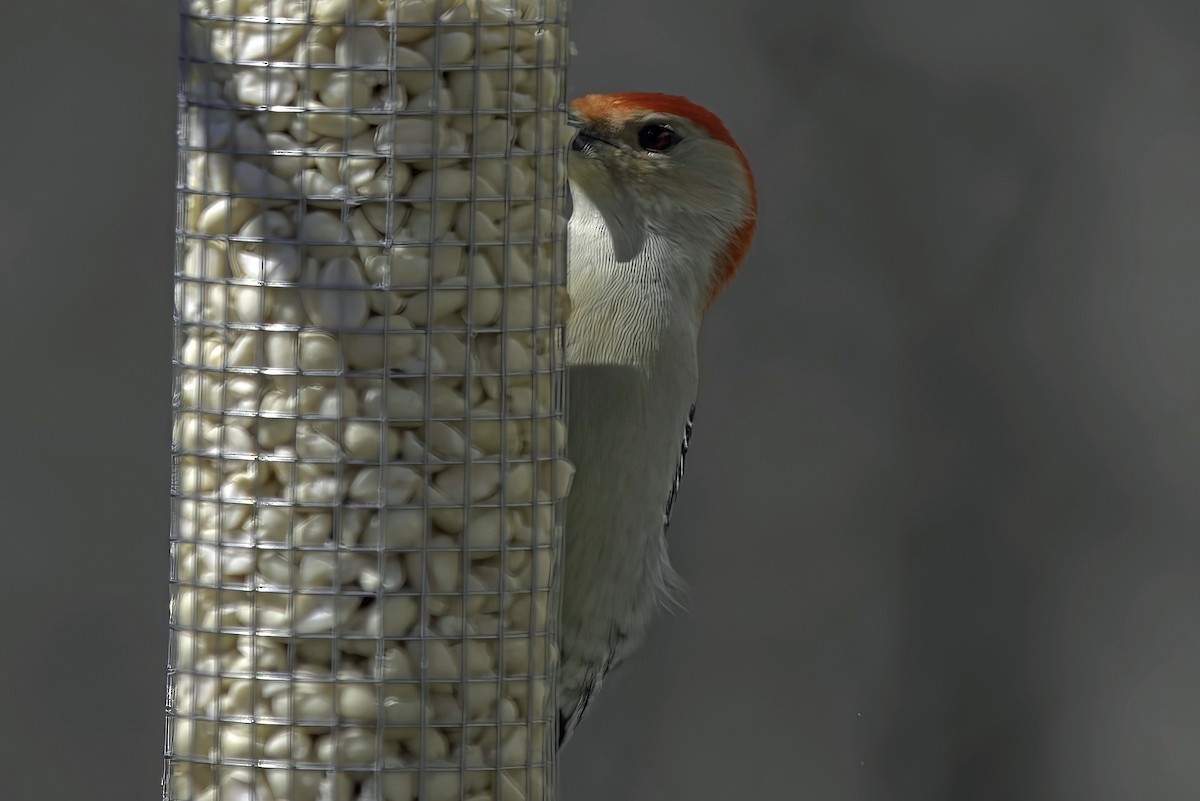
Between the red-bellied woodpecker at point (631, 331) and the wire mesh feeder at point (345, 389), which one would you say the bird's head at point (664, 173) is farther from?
the wire mesh feeder at point (345, 389)

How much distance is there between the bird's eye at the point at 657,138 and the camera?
302cm

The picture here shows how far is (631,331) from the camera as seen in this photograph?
2.79 meters

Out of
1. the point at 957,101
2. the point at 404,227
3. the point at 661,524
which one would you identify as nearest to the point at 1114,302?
the point at 957,101

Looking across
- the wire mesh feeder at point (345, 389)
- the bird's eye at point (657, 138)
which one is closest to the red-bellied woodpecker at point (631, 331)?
the bird's eye at point (657, 138)

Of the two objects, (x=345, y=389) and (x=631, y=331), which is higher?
(x=345, y=389)

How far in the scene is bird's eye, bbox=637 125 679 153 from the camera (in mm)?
3023

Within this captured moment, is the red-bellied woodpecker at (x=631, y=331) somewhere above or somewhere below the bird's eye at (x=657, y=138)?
below

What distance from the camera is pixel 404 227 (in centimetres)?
204

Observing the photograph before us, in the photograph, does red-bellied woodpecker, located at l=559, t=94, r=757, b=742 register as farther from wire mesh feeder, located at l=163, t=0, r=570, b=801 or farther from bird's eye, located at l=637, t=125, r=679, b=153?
wire mesh feeder, located at l=163, t=0, r=570, b=801

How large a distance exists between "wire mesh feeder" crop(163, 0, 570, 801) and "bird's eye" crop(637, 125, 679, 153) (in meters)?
0.91

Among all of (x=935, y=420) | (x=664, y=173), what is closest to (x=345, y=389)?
(x=664, y=173)

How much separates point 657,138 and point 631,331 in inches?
18.1

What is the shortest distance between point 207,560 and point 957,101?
11.4 ft

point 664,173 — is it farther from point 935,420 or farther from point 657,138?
point 935,420
